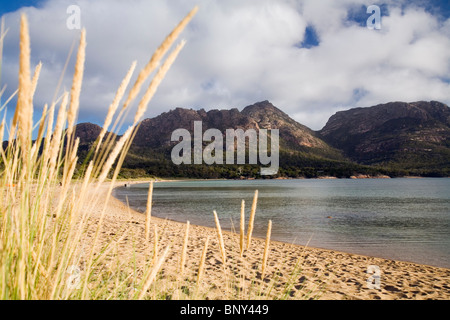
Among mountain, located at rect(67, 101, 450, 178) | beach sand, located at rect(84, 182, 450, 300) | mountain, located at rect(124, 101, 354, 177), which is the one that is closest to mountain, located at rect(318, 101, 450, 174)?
mountain, located at rect(67, 101, 450, 178)

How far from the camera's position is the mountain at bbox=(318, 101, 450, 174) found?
391 feet

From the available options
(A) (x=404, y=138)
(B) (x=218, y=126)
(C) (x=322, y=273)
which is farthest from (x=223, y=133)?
(C) (x=322, y=273)

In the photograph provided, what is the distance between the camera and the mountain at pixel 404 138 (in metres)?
119

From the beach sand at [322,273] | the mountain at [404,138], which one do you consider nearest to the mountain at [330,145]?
the mountain at [404,138]

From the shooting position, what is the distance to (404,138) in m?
139

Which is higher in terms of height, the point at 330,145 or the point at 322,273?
the point at 330,145

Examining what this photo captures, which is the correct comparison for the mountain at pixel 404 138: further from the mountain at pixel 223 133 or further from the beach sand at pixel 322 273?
the beach sand at pixel 322 273

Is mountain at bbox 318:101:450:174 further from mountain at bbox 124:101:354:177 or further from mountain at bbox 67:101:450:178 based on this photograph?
mountain at bbox 124:101:354:177

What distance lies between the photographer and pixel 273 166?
132 m

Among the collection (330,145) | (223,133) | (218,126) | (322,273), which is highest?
(218,126)

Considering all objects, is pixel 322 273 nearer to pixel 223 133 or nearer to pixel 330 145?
pixel 223 133

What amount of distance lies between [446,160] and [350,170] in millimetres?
35547

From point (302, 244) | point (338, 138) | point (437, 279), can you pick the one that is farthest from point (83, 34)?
point (338, 138)
